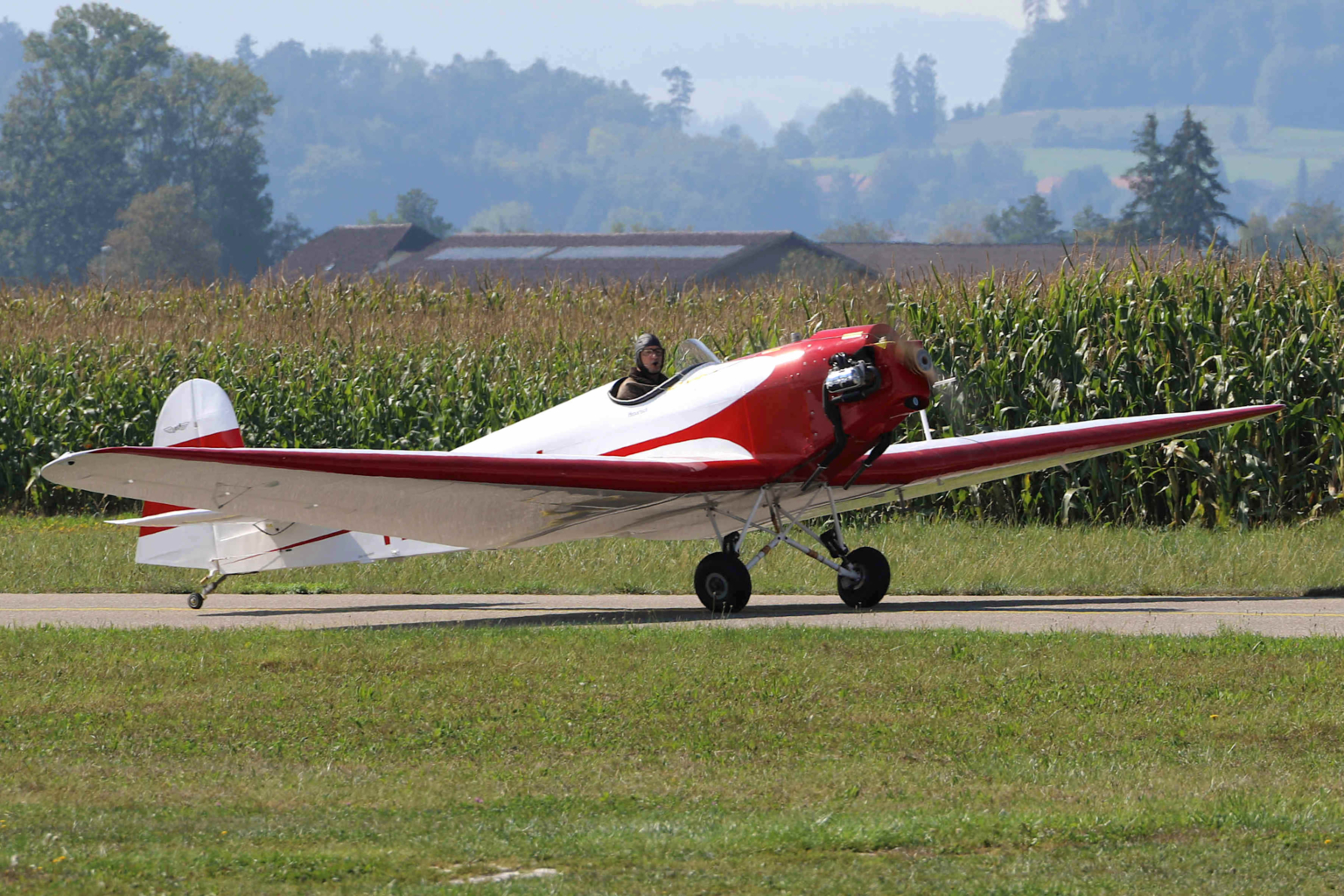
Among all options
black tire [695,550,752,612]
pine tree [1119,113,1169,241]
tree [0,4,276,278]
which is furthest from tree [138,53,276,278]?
black tire [695,550,752,612]

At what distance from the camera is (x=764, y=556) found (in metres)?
13.2

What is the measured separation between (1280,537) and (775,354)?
6.19m

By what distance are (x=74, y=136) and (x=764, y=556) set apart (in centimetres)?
11892

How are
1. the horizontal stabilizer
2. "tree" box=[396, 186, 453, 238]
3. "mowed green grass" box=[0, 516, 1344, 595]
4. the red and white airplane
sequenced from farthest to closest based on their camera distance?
"tree" box=[396, 186, 453, 238] < "mowed green grass" box=[0, 516, 1344, 595] < the horizontal stabilizer < the red and white airplane

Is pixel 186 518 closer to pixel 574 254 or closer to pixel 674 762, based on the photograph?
pixel 674 762

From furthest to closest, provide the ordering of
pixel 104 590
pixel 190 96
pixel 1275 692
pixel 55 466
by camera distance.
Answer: pixel 190 96
pixel 104 590
pixel 55 466
pixel 1275 692

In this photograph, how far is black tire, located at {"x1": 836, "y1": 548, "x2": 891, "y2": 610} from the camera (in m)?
13.1

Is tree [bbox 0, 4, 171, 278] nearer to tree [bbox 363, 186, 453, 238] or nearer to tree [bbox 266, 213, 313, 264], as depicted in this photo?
tree [bbox 266, 213, 313, 264]

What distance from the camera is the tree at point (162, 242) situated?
98062 mm

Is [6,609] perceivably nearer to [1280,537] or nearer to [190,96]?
[1280,537]

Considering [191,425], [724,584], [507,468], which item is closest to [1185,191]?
[724,584]

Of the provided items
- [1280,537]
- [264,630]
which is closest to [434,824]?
[264,630]

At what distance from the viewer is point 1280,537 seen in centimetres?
1592

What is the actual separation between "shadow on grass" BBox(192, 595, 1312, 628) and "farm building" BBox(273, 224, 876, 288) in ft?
173
